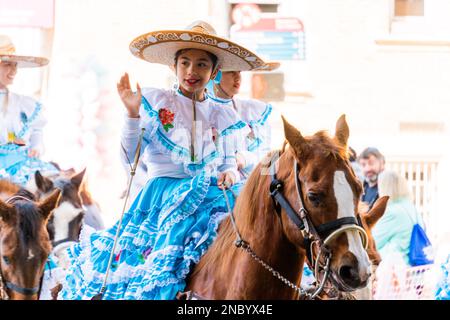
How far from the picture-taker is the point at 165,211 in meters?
4.58

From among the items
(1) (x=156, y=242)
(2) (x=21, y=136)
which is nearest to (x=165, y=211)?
(1) (x=156, y=242)

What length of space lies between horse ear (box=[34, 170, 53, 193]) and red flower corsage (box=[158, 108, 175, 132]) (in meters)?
2.75

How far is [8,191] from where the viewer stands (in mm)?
6711

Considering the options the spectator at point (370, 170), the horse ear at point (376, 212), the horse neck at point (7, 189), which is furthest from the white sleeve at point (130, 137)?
the spectator at point (370, 170)

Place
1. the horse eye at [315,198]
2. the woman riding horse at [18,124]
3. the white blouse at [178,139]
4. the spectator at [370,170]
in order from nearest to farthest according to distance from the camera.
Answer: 1. the horse eye at [315,198]
2. the white blouse at [178,139]
3. the woman riding horse at [18,124]
4. the spectator at [370,170]

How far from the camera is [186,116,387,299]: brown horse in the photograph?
3.70 m

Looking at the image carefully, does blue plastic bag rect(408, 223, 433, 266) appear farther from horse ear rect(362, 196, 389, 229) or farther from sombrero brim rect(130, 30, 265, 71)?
sombrero brim rect(130, 30, 265, 71)

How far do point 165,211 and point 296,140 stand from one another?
92 centimetres

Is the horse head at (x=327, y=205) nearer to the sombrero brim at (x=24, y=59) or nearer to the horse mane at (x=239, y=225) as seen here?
the horse mane at (x=239, y=225)

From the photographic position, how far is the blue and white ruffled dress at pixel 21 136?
7508 millimetres

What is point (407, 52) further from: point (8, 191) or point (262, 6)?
point (8, 191)

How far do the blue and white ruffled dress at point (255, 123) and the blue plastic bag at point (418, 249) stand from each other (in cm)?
187

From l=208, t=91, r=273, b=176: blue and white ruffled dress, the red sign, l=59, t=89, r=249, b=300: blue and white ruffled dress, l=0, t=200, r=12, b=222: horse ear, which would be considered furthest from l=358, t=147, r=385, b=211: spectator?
the red sign

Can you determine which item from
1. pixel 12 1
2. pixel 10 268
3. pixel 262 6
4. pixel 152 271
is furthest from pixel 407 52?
pixel 152 271
